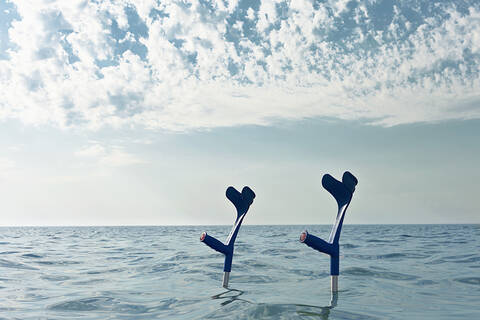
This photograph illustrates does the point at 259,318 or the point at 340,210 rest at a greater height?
the point at 340,210

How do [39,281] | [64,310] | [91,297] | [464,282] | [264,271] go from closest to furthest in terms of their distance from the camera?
[64,310] < [91,297] < [464,282] < [39,281] < [264,271]

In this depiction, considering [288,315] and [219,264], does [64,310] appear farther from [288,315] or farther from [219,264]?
[219,264]

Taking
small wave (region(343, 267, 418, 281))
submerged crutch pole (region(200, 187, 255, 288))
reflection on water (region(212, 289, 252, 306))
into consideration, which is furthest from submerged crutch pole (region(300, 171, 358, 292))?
small wave (region(343, 267, 418, 281))

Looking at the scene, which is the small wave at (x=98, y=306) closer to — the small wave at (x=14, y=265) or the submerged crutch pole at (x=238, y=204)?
the submerged crutch pole at (x=238, y=204)

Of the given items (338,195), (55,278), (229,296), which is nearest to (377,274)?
(229,296)

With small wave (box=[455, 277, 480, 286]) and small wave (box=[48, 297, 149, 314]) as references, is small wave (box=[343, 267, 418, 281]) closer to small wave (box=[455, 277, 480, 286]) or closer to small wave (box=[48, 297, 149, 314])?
small wave (box=[455, 277, 480, 286])

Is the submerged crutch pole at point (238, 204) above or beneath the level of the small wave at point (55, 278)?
above

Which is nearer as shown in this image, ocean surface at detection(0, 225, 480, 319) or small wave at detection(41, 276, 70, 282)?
ocean surface at detection(0, 225, 480, 319)

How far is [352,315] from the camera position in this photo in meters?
4.66

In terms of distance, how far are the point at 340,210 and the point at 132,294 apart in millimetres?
4136

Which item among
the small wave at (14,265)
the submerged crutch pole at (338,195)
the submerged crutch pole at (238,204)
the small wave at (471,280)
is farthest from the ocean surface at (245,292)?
the submerged crutch pole at (338,195)

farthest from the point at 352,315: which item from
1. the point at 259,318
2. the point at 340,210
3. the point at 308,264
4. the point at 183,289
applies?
the point at 308,264

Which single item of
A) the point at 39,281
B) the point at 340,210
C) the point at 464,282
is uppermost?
the point at 340,210

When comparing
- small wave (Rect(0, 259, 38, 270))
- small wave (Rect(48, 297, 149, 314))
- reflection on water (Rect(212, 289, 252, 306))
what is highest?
reflection on water (Rect(212, 289, 252, 306))
